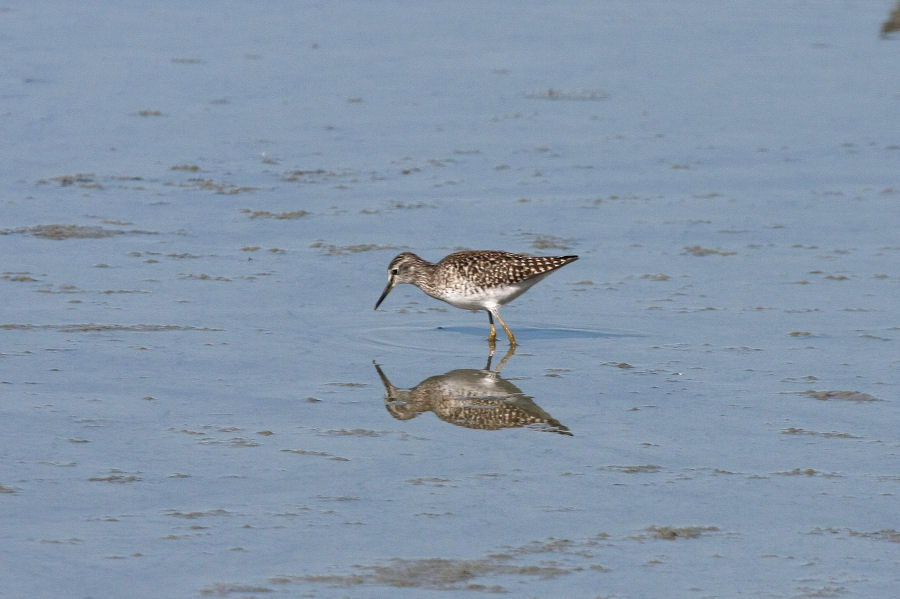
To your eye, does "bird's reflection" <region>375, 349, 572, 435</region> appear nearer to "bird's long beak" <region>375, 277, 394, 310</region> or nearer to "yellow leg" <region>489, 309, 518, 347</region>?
"yellow leg" <region>489, 309, 518, 347</region>

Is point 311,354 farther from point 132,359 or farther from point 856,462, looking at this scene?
point 856,462

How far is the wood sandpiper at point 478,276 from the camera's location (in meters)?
11.5

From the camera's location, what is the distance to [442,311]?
12.8 m

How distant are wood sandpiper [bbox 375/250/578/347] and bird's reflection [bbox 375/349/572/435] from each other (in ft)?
3.60

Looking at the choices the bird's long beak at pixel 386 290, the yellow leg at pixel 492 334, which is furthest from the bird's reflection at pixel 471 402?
the bird's long beak at pixel 386 290

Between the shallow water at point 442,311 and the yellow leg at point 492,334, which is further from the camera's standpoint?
the yellow leg at point 492,334

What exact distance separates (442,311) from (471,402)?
120 inches

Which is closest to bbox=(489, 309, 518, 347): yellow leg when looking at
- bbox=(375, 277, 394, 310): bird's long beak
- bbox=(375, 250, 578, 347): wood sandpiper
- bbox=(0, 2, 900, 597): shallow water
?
bbox=(375, 250, 578, 347): wood sandpiper

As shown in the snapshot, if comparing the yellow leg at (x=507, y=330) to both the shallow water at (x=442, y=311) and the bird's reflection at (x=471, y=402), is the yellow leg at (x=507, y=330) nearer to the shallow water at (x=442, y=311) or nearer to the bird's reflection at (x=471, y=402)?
the shallow water at (x=442, y=311)

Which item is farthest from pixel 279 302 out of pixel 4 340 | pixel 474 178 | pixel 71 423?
pixel 474 178

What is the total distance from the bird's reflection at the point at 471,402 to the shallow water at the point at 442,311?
0.04 meters

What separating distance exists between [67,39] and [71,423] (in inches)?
500

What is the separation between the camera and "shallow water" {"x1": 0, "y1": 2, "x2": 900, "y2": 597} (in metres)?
7.41

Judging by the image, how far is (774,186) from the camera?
15164mm
